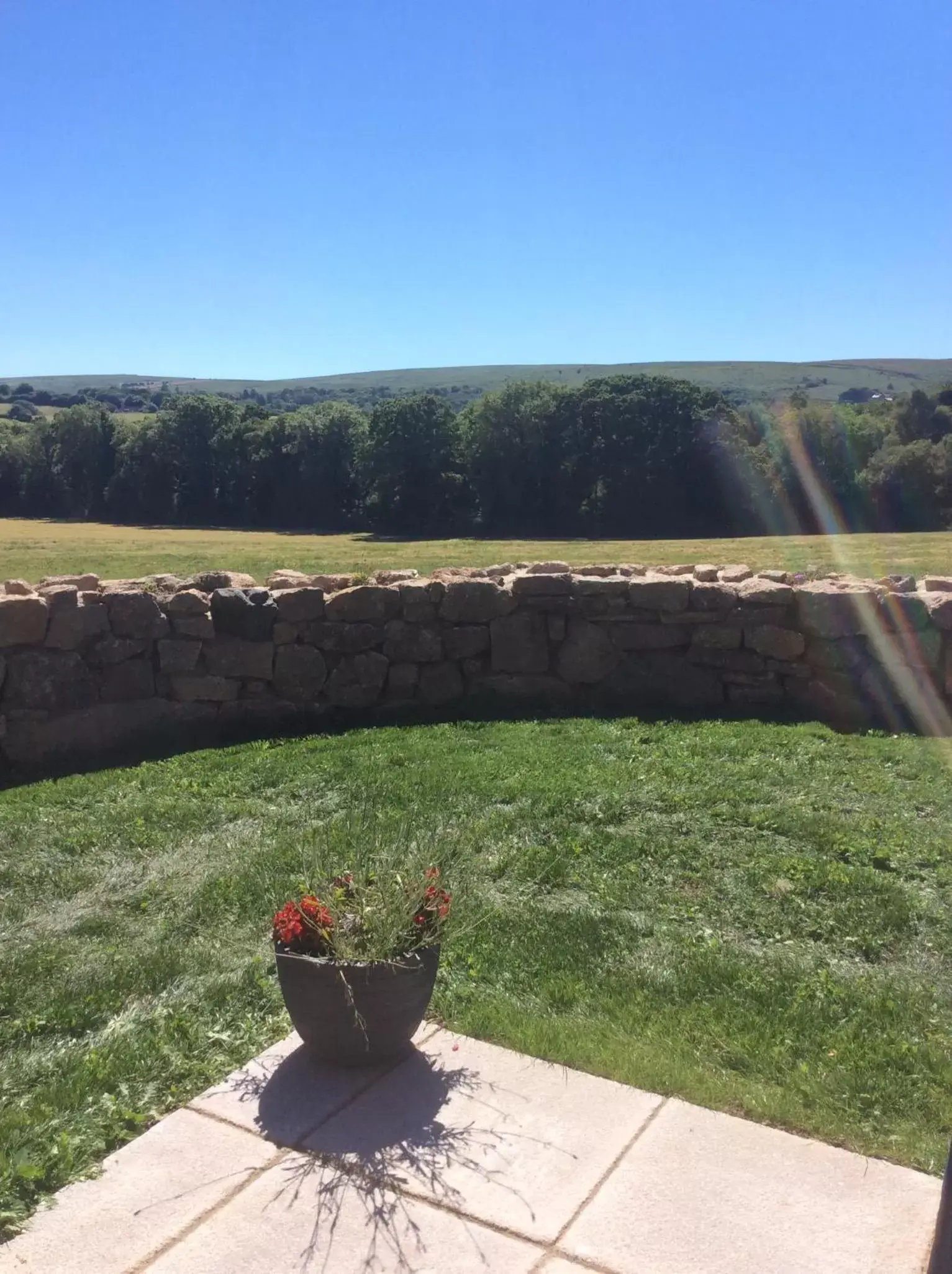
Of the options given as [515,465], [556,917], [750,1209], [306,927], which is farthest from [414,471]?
[750,1209]

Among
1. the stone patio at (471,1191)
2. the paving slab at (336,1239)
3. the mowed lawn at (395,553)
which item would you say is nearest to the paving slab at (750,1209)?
the stone patio at (471,1191)

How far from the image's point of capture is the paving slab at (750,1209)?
10.2 ft

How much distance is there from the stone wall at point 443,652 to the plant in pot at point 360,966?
5.09 m

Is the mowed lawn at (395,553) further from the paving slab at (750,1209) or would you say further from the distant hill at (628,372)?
the distant hill at (628,372)

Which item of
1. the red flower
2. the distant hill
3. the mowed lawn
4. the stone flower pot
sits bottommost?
the mowed lawn

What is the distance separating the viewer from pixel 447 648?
953 centimetres

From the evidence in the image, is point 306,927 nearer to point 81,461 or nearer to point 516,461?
point 516,461

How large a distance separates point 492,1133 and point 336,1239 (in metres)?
0.69

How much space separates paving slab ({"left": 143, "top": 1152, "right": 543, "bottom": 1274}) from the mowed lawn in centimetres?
1361

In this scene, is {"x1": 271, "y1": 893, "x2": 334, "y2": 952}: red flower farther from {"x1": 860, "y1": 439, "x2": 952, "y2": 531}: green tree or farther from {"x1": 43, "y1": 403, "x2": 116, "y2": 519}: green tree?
{"x1": 43, "y1": 403, "x2": 116, "y2": 519}: green tree

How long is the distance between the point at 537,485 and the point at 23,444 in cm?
2758

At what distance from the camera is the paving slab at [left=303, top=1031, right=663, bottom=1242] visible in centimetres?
342

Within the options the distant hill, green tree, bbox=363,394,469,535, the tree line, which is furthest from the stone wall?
the distant hill

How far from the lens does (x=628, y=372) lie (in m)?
96.1
